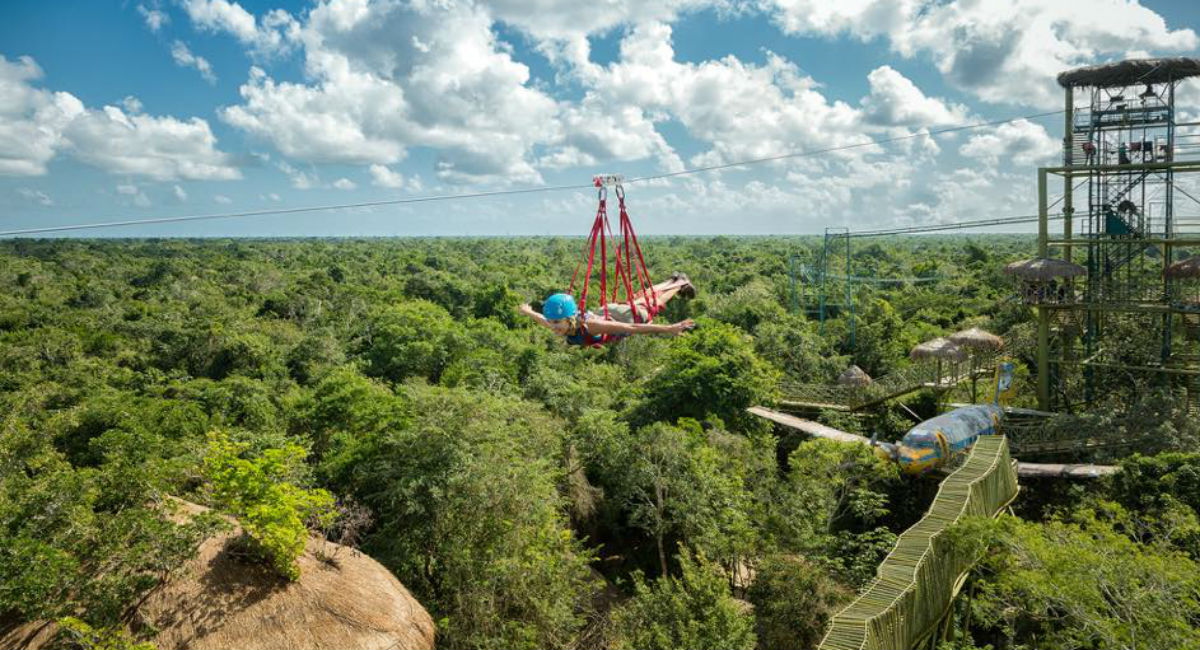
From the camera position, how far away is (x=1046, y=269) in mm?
19984

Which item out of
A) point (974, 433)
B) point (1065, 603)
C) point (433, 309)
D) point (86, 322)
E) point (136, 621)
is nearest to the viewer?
point (1065, 603)

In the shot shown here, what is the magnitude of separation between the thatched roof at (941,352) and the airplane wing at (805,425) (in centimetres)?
333

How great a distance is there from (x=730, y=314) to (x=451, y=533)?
87.4 ft

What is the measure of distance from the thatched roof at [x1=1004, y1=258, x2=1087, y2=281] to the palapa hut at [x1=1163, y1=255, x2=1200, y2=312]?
6.68 ft

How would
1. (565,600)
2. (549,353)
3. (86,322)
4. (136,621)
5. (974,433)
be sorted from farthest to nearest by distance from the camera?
(86,322), (549,353), (974,433), (565,600), (136,621)

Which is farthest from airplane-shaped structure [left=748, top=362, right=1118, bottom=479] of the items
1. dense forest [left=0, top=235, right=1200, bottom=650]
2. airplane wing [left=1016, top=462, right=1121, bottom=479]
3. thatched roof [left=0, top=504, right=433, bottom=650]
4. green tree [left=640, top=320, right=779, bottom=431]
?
thatched roof [left=0, top=504, right=433, bottom=650]

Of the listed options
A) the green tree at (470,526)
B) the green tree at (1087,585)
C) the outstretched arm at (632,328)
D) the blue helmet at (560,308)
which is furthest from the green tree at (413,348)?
the green tree at (1087,585)

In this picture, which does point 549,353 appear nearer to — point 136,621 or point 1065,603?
point 136,621

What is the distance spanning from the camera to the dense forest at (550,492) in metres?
11.5

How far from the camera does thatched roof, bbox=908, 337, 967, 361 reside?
22.7 meters

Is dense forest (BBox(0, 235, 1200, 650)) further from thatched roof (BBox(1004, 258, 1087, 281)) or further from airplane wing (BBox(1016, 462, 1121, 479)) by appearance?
thatched roof (BBox(1004, 258, 1087, 281))

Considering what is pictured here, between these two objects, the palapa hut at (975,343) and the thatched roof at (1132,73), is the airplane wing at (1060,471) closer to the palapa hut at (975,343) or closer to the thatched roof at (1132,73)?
the palapa hut at (975,343)

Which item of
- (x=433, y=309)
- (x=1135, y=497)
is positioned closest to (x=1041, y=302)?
(x=1135, y=497)

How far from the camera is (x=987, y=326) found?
106 feet
